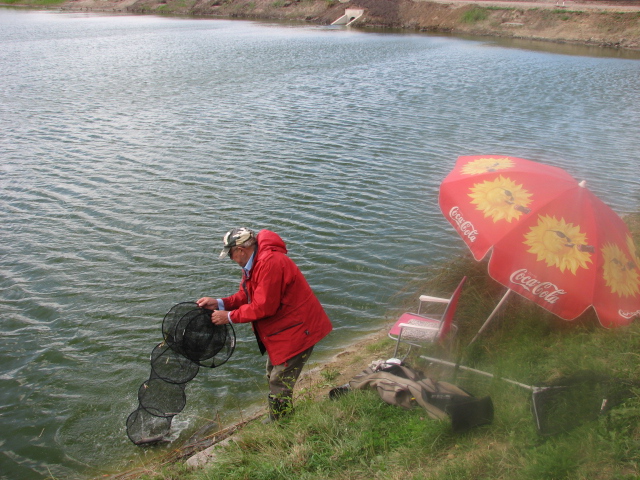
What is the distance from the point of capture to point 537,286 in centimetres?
528

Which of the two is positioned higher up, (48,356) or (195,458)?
(195,458)

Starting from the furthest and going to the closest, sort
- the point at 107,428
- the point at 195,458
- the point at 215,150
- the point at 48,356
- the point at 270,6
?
the point at 270,6 → the point at 215,150 → the point at 48,356 → the point at 107,428 → the point at 195,458

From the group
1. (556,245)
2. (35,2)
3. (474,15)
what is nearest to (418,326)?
(556,245)

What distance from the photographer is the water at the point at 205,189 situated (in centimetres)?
679

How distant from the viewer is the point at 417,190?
41.7 ft

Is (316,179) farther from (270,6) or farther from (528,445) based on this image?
(270,6)

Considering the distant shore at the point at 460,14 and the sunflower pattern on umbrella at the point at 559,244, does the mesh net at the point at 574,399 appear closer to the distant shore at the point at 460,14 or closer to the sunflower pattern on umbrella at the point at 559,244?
the sunflower pattern on umbrella at the point at 559,244

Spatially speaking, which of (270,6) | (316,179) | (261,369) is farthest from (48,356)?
(270,6)

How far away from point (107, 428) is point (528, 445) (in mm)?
4368

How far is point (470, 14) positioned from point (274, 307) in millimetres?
53519

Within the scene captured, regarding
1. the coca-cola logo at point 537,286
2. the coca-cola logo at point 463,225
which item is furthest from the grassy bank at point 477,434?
the coca-cola logo at point 463,225

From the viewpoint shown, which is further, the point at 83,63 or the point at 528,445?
the point at 83,63

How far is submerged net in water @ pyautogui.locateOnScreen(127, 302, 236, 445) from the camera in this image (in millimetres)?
5195

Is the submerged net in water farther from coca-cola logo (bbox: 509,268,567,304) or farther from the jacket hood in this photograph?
coca-cola logo (bbox: 509,268,567,304)
